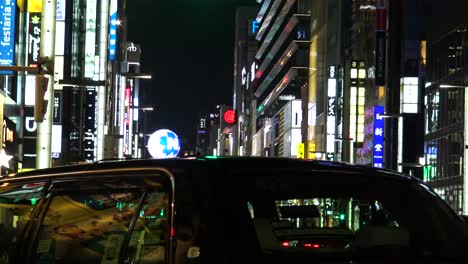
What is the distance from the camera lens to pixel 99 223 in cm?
365

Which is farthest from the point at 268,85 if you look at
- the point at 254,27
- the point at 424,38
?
the point at 424,38

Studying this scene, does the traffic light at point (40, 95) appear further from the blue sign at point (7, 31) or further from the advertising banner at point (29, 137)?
the advertising banner at point (29, 137)

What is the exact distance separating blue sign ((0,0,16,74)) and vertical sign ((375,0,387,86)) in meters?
19.0

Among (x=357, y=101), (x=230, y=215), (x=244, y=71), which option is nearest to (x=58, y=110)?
(x=357, y=101)

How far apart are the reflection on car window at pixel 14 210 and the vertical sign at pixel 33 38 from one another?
86.0 ft

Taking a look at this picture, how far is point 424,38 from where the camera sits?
5381cm

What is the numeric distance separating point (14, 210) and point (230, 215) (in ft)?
5.53

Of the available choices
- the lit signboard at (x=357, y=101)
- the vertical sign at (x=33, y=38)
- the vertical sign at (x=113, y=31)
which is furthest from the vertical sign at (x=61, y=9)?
the lit signboard at (x=357, y=101)

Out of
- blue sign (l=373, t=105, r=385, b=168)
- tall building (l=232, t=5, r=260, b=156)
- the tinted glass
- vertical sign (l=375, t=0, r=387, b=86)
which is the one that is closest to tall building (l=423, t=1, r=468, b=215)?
blue sign (l=373, t=105, r=385, b=168)

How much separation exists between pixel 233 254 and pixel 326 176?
2.35 feet

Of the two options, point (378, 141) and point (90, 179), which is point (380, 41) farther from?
point (90, 179)

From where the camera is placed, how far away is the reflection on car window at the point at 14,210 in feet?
13.3

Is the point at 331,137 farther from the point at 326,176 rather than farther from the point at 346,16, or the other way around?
the point at 326,176

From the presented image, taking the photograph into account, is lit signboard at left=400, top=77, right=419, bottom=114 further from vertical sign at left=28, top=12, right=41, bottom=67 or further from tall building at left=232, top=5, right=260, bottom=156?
tall building at left=232, top=5, right=260, bottom=156
